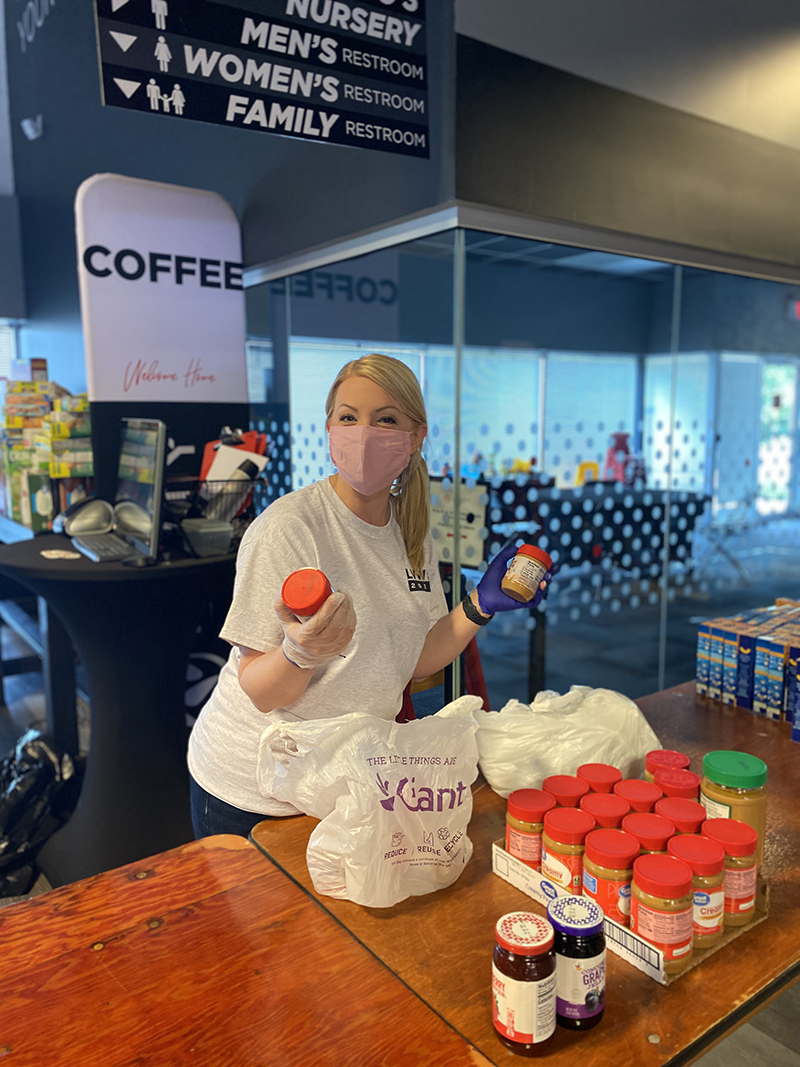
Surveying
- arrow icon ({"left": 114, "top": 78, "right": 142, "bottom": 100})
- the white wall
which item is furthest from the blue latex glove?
the white wall

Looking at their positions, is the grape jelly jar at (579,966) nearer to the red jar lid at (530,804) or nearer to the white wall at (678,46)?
the red jar lid at (530,804)

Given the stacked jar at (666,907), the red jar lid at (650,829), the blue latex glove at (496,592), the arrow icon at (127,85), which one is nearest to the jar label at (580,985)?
the stacked jar at (666,907)

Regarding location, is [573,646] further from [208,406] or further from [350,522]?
[350,522]

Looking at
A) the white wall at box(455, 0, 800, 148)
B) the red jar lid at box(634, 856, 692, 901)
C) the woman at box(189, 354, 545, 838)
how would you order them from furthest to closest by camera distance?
1. the white wall at box(455, 0, 800, 148)
2. the woman at box(189, 354, 545, 838)
3. the red jar lid at box(634, 856, 692, 901)

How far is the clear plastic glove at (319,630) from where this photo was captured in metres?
1.16

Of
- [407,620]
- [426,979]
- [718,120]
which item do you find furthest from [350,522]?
[718,120]

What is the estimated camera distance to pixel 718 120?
2.92 metres

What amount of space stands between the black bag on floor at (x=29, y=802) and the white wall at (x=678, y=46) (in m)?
2.84

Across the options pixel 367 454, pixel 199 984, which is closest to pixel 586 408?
pixel 367 454

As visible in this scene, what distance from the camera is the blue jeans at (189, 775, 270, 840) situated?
4.92ft

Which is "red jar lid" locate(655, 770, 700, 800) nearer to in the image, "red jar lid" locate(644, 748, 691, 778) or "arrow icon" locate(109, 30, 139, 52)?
"red jar lid" locate(644, 748, 691, 778)

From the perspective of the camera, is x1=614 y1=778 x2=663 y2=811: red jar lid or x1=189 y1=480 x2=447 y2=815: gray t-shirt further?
x1=189 y1=480 x2=447 y2=815: gray t-shirt

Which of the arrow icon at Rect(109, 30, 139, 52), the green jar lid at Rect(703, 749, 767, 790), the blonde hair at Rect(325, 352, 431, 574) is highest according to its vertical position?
the arrow icon at Rect(109, 30, 139, 52)

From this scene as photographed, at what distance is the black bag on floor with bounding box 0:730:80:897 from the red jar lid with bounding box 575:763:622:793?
2249mm
